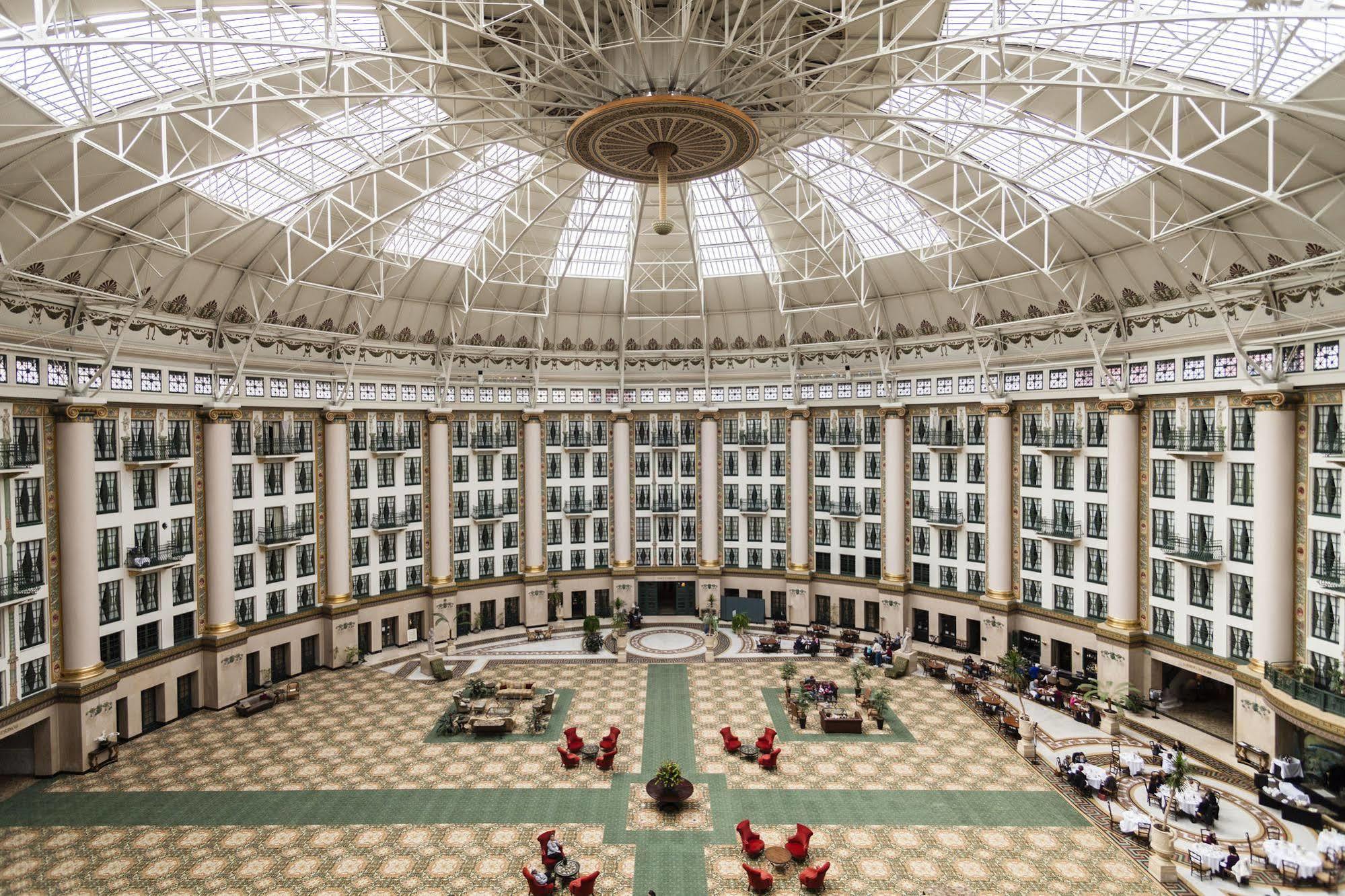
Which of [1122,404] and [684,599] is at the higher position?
[1122,404]

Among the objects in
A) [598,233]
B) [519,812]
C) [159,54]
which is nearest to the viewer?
[159,54]

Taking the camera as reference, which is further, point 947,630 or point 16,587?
point 947,630

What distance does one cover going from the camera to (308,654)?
39.2 m

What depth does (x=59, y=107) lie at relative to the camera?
2139cm

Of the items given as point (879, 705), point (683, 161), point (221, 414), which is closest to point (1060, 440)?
point (879, 705)

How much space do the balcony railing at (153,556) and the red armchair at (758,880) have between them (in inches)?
1099

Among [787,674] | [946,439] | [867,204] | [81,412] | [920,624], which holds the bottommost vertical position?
[920,624]

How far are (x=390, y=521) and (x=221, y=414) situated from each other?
37.1 feet

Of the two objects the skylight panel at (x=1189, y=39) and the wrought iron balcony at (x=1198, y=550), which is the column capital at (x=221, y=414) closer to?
the skylight panel at (x=1189, y=39)

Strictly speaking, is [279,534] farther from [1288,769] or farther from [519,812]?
[1288,769]

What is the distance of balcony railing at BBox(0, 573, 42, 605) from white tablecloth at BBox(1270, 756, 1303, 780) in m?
45.5

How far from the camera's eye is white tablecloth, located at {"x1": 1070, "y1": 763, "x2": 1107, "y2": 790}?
24844mm

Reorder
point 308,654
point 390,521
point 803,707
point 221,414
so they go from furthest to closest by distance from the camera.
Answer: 1. point 390,521
2. point 308,654
3. point 221,414
4. point 803,707

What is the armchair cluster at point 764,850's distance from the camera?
19328 mm
